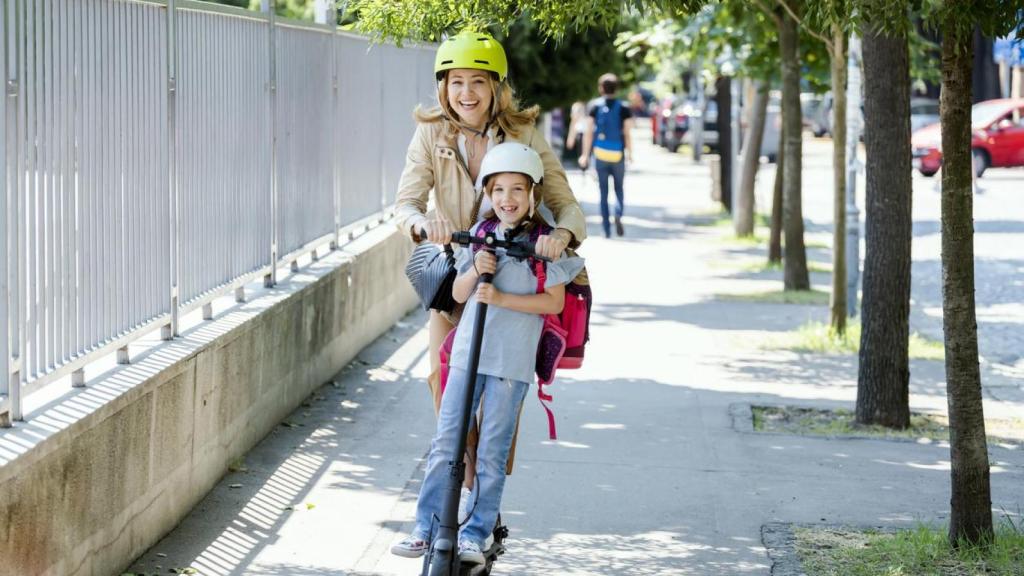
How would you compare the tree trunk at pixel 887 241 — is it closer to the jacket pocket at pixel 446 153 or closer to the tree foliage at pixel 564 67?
the jacket pocket at pixel 446 153

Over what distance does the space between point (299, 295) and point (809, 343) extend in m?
4.70

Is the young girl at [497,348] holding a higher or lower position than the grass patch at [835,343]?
higher

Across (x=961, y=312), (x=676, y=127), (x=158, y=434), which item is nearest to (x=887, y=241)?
(x=961, y=312)

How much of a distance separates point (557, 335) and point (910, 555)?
1.74 metres

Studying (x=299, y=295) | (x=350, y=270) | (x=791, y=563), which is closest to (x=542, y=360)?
(x=791, y=563)

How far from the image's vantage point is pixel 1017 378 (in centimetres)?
1139

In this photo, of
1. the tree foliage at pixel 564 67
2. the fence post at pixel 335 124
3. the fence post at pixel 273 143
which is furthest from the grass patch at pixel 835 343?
the tree foliage at pixel 564 67

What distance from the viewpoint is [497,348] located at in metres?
5.59

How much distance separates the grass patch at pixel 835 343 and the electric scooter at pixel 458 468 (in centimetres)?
718

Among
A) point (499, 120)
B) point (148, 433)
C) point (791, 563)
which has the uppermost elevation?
point (499, 120)

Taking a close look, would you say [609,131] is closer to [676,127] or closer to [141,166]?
[141,166]

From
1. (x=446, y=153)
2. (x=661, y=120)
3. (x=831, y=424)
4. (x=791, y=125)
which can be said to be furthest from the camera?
(x=661, y=120)

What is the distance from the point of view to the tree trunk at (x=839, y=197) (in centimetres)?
1248

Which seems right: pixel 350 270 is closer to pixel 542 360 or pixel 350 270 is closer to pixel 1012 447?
pixel 1012 447
